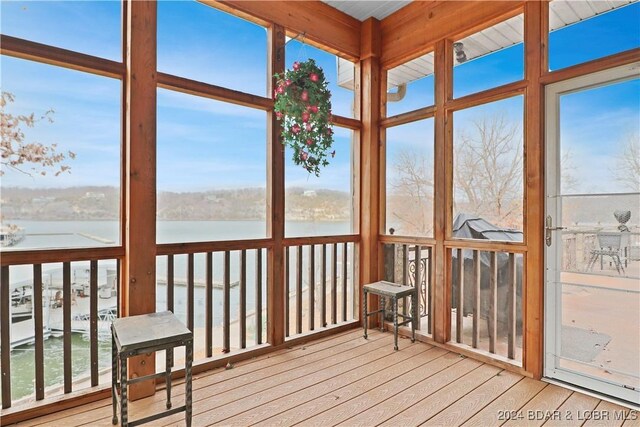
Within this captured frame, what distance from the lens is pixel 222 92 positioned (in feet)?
9.38

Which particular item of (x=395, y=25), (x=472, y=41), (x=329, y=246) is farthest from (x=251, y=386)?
(x=395, y=25)

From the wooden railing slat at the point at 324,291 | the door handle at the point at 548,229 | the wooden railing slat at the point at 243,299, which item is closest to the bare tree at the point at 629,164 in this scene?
the door handle at the point at 548,229

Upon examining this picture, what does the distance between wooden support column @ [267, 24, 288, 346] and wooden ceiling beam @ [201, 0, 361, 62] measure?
0.42 feet

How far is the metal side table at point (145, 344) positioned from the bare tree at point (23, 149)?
1090mm

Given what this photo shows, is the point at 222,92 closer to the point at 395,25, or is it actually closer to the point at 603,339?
the point at 395,25

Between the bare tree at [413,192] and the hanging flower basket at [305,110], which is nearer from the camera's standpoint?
the hanging flower basket at [305,110]

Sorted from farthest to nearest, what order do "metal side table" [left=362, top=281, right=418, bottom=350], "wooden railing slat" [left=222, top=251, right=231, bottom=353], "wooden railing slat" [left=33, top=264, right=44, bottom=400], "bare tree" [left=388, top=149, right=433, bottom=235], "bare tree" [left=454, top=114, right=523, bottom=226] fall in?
"bare tree" [left=388, top=149, right=433, bottom=235], "metal side table" [left=362, top=281, right=418, bottom=350], "wooden railing slat" [left=222, top=251, right=231, bottom=353], "bare tree" [left=454, top=114, right=523, bottom=226], "wooden railing slat" [left=33, top=264, right=44, bottom=400]

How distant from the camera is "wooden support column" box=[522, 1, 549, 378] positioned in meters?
2.60

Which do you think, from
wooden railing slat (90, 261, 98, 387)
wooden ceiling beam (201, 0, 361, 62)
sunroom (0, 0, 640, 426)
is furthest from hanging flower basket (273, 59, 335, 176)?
wooden railing slat (90, 261, 98, 387)

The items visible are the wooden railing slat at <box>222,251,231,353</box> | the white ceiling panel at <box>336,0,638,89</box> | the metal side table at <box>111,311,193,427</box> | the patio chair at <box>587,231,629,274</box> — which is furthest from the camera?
the wooden railing slat at <box>222,251,231,353</box>

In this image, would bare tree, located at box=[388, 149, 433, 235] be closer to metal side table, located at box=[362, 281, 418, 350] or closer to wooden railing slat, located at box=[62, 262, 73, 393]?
metal side table, located at box=[362, 281, 418, 350]

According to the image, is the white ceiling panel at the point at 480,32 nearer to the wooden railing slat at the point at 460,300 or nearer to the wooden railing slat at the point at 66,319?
the wooden railing slat at the point at 460,300

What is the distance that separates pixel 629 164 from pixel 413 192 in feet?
5.55

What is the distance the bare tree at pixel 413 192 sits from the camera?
11.3 ft
